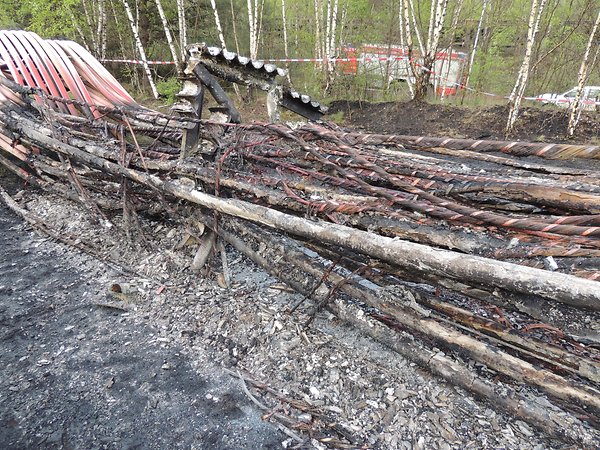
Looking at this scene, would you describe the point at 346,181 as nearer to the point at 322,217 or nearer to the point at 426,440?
the point at 322,217

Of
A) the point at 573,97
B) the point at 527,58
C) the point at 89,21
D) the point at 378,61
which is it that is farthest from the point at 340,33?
the point at 89,21

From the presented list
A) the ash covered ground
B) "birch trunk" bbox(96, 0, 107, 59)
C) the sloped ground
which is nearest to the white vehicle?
the ash covered ground

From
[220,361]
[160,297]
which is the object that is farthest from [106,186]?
[220,361]

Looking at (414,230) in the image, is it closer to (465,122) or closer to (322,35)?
(465,122)

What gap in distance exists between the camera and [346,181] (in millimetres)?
→ 2729

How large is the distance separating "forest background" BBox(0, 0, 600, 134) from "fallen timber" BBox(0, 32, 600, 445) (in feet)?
30.5

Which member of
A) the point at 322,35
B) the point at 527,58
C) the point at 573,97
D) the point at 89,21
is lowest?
the point at 573,97

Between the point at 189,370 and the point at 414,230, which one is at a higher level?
the point at 414,230

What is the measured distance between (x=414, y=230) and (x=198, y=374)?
69.6 inches

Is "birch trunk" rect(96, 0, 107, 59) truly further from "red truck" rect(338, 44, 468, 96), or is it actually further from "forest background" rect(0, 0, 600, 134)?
"red truck" rect(338, 44, 468, 96)

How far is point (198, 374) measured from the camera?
262cm

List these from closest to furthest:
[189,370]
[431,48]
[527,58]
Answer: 1. [189,370]
2. [527,58]
3. [431,48]

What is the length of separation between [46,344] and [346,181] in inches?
102

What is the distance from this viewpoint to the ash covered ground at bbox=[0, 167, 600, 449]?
2184 mm
